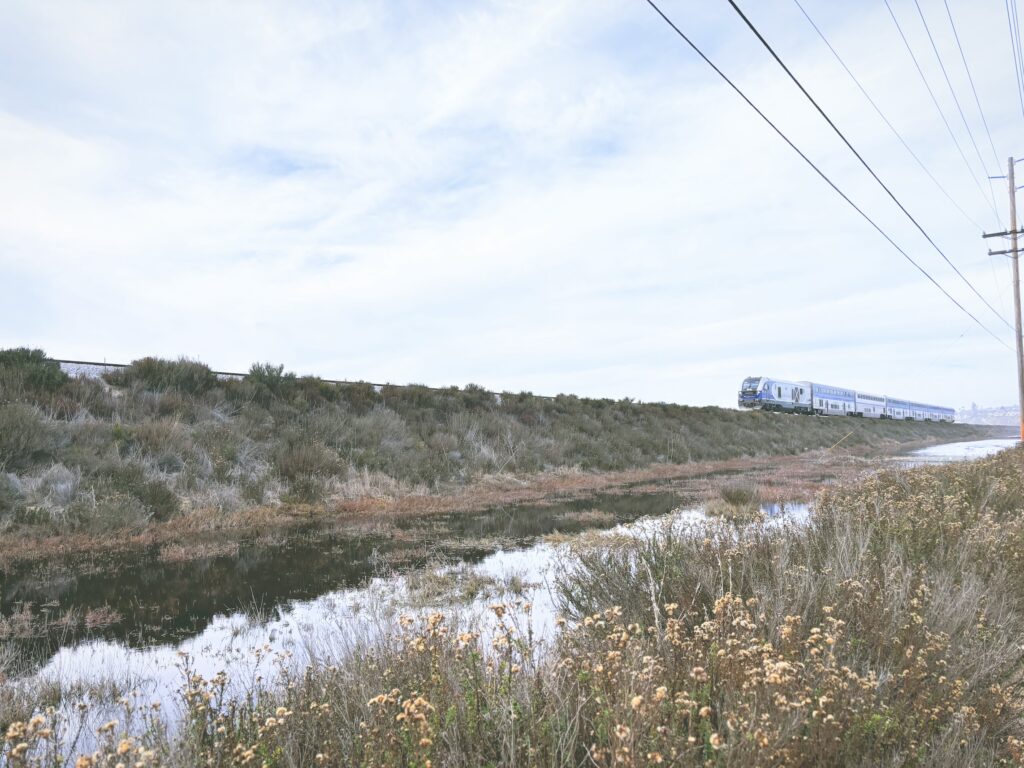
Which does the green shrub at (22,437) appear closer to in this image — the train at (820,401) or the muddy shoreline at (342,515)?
the muddy shoreline at (342,515)

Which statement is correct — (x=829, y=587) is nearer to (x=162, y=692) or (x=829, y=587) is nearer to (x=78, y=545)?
(x=162, y=692)

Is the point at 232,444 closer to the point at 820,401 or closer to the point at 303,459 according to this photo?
the point at 303,459

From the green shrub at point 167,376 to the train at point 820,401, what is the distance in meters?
43.2

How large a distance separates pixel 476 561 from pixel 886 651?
612 centimetres

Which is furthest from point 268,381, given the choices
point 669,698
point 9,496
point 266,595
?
point 669,698

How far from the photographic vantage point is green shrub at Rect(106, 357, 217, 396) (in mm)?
15830

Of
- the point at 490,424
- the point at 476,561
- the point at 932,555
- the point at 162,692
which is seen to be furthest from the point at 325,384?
the point at 932,555

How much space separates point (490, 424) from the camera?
22531 millimetres

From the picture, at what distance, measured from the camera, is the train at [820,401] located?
167 feet

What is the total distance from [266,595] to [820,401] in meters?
62.2

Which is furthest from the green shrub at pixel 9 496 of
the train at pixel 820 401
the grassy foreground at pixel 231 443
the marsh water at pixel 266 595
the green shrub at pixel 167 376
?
the train at pixel 820 401

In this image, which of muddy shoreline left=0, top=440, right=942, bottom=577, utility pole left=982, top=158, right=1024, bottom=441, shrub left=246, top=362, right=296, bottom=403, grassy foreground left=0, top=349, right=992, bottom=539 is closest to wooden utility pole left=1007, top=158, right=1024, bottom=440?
utility pole left=982, top=158, right=1024, bottom=441

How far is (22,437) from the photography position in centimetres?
1128

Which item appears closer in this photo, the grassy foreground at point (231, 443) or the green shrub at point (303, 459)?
the grassy foreground at point (231, 443)
